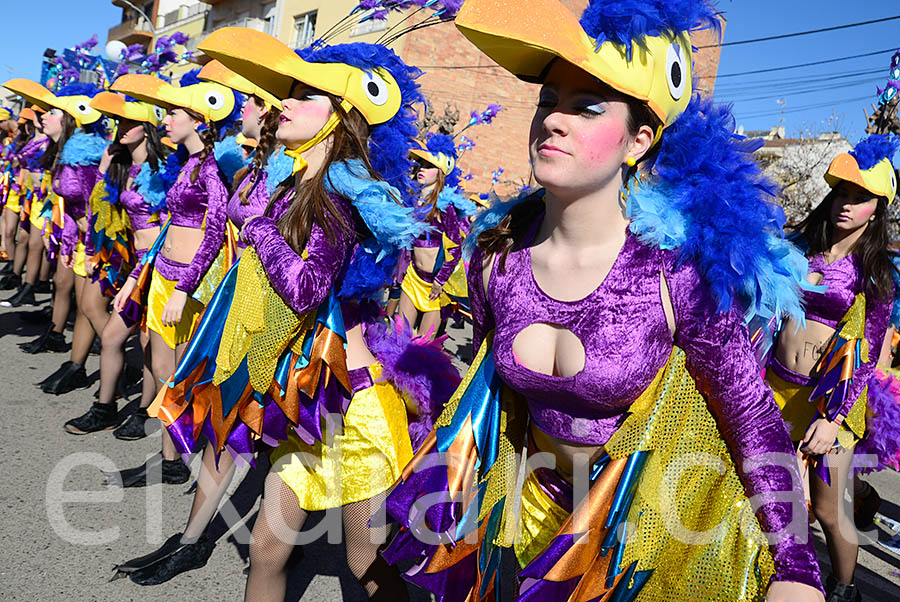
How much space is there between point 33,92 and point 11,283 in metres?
3.14

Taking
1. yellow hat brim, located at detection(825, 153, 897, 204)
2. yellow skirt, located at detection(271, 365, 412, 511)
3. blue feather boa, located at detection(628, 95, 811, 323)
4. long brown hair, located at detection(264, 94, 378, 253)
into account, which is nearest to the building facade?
yellow hat brim, located at detection(825, 153, 897, 204)

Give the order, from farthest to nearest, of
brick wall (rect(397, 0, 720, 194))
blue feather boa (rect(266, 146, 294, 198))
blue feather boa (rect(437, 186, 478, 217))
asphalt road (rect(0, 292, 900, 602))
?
brick wall (rect(397, 0, 720, 194)) → blue feather boa (rect(437, 186, 478, 217)) → asphalt road (rect(0, 292, 900, 602)) → blue feather boa (rect(266, 146, 294, 198))

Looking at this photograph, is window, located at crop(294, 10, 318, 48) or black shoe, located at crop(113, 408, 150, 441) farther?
window, located at crop(294, 10, 318, 48)

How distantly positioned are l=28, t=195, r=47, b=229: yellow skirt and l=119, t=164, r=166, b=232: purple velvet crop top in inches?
133

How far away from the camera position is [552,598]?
1.67 meters

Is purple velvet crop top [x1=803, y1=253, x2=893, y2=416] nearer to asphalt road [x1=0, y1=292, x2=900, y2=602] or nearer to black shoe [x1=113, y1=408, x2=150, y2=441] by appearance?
asphalt road [x1=0, y1=292, x2=900, y2=602]

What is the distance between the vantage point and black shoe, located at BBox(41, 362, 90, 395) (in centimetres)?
498

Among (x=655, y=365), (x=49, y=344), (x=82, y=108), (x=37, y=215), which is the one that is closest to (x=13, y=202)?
(x=37, y=215)

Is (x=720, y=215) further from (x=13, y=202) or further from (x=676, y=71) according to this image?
(x=13, y=202)

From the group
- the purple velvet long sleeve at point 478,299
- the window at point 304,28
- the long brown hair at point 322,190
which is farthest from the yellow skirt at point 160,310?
the window at point 304,28

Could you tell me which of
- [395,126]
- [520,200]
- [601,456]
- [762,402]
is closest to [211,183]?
[395,126]

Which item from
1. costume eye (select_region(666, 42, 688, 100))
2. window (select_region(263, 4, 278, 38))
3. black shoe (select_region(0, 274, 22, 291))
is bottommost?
black shoe (select_region(0, 274, 22, 291))

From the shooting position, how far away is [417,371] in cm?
246

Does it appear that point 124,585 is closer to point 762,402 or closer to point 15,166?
point 762,402
